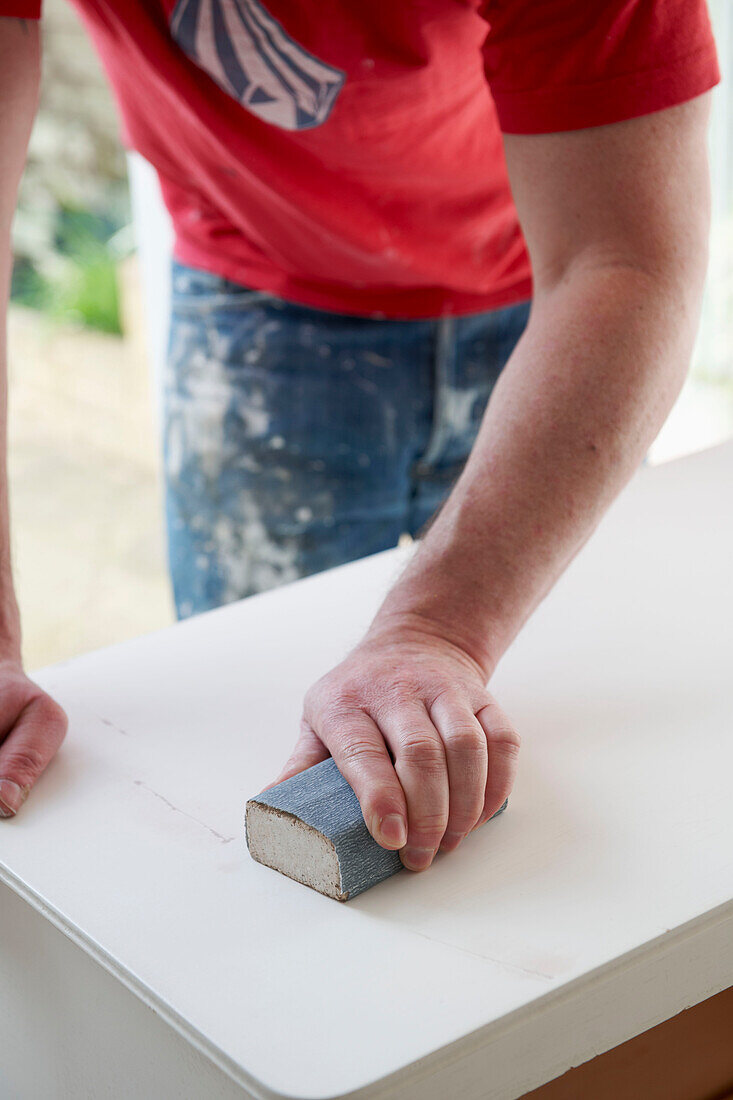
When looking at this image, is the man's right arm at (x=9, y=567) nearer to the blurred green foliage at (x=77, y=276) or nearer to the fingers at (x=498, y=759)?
the fingers at (x=498, y=759)

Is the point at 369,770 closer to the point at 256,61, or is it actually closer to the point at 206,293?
the point at 256,61

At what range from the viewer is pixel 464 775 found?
2.19 feet

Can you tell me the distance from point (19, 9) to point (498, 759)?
0.76 metres

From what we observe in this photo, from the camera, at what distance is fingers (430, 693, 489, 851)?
2.19 feet

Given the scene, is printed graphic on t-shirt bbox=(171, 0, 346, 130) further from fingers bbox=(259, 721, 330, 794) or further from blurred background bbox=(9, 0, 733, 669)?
blurred background bbox=(9, 0, 733, 669)

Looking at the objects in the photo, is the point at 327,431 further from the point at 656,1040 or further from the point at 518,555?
the point at 656,1040

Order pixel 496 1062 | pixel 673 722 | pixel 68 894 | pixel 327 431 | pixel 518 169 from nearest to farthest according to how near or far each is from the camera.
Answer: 1. pixel 496 1062
2. pixel 68 894
3. pixel 673 722
4. pixel 518 169
5. pixel 327 431

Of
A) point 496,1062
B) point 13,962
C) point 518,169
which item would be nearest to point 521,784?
point 496,1062

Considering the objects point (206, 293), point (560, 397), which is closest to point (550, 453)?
point (560, 397)

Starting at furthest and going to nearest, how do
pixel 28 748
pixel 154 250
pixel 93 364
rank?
pixel 93 364 < pixel 154 250 < pixel 28 748

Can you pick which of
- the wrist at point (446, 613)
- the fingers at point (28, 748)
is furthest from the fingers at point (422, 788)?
the fingers at point (28, 748)

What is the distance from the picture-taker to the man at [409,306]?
78cm

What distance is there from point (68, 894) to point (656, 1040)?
0.35m

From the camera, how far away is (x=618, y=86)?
83 centimetres
